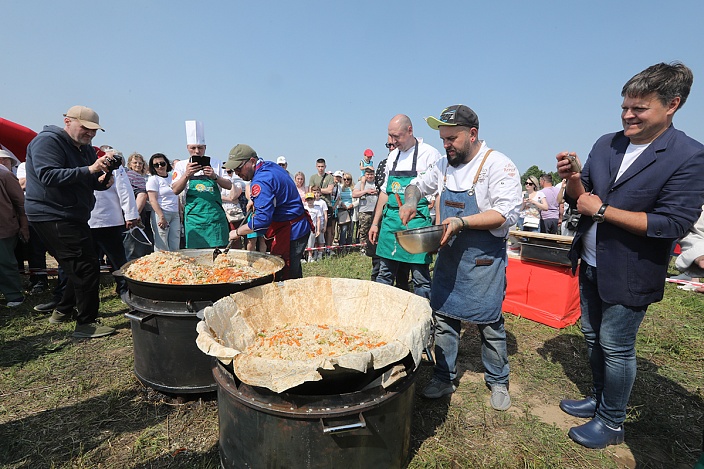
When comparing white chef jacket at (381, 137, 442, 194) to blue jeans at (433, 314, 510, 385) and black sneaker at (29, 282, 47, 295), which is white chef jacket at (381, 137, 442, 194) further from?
black sneaker at (29, 282, 47, 295)

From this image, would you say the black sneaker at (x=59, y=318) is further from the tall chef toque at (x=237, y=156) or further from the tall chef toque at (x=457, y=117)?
the tall chef toque at (x=457, y=117)

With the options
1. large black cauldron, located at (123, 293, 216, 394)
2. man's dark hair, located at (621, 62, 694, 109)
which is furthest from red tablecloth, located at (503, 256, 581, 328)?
large black cauldron, located at (123, 293, 216, 394)

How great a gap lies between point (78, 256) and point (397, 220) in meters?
3.77

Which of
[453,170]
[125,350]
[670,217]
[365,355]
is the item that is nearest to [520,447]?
[365,355]

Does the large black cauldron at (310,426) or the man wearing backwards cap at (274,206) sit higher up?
the man wearing backwards cap at (274,206)

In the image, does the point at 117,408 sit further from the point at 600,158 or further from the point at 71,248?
the point at 600,158

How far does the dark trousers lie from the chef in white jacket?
0.58 metres

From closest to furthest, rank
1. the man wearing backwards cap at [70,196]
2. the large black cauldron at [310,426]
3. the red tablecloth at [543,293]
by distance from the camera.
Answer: the large black cauldron at [310,426], the man wearing backwards cap at [70,196], the red tablecloth at [543,293]

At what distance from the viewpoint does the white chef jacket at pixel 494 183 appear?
8.73ft

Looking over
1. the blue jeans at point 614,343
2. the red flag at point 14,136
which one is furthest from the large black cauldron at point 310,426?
the red flag at point 14,136

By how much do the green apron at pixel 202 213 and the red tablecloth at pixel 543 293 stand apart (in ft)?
14.8

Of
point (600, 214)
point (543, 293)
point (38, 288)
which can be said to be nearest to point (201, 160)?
point (38, 288)

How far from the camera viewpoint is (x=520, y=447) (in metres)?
2.59

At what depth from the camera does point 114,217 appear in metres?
5.02
